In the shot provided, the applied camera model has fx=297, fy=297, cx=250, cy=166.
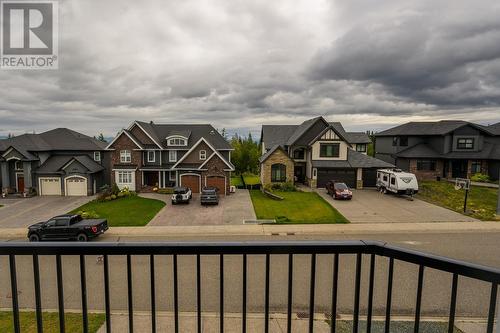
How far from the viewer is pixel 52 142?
1302 inches

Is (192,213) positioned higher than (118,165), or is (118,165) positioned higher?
(118,165)

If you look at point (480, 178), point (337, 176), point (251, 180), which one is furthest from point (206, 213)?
point (480, 178)

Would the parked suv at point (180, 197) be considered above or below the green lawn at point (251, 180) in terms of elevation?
above

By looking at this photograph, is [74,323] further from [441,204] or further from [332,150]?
[332,150]

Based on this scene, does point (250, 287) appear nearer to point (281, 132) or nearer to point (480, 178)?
point (281, 132)

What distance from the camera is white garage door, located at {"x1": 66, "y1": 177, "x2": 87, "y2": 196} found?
29109 mm

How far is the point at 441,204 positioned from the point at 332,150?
38.4 ft

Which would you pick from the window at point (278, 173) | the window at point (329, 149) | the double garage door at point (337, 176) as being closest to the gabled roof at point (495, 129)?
the double garage door at point (337, 176)

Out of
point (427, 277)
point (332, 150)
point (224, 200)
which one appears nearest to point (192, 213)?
point (224, 200)

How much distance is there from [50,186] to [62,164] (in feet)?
8.26

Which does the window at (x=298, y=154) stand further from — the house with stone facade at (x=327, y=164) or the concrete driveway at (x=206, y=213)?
the concrete driveway at (x=206, y=213)

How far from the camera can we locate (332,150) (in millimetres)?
32219

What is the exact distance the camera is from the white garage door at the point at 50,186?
2956cm

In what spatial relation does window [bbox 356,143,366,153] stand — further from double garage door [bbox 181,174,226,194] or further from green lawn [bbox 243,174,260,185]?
double garage door [bbox 181,174,226,194]
